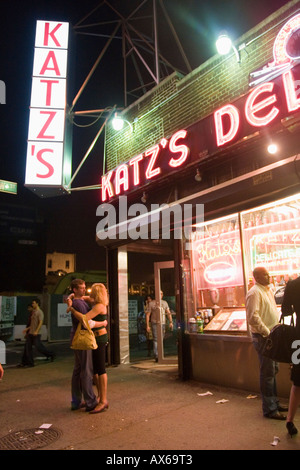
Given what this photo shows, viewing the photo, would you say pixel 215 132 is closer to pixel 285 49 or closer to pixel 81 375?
pixel 285 49

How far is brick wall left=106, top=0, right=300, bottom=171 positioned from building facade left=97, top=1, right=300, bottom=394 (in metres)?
0.03

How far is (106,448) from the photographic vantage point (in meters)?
3.62

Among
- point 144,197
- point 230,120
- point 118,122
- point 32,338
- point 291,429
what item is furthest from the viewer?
point 118,122

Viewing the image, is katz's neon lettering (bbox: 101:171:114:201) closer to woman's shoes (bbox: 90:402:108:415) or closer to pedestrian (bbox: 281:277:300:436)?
woman's shoes (bbox: 90:402:108:415)

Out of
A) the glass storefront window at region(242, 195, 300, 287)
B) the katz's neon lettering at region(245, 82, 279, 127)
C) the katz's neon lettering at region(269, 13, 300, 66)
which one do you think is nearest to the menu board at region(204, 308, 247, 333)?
the glass storefront window at region(242, 195, 300, 287)

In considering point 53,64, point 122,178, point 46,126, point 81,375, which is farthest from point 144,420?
point 53,64

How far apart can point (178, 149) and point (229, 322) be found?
162 inches

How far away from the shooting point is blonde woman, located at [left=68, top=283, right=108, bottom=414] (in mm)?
5000

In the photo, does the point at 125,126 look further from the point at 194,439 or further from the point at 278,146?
the point at 194,439

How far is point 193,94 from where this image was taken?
8461mm

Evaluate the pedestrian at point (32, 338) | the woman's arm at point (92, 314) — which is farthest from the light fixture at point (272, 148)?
the pedestrian at point (32, 338)

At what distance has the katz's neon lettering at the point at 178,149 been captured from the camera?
771 centimetres

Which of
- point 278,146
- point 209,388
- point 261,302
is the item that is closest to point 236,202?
point 278,146
